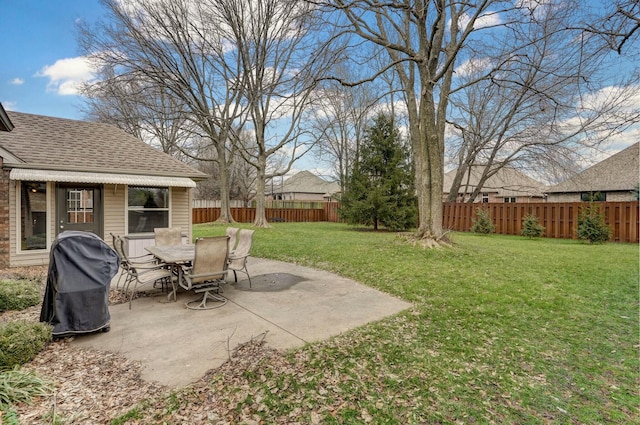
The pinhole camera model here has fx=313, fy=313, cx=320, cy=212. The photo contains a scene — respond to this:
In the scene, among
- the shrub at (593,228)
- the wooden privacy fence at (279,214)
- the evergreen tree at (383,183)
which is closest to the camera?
the shrub at (593,228)

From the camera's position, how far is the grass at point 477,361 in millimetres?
2670

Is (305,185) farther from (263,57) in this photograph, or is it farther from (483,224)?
(483,224)

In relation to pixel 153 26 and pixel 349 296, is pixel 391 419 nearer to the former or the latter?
pixel 349 296

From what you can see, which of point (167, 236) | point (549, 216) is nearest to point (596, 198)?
point (549, 216)

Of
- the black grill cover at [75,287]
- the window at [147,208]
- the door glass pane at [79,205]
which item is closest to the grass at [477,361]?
the black grill cover at [75,287]

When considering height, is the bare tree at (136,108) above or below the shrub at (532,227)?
above

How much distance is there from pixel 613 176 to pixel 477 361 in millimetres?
26124

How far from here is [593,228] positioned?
1262cm

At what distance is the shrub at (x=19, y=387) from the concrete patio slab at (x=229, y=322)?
2.47 feet

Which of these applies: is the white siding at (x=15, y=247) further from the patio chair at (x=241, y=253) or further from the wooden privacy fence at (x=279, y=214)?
the wooden privacy fence at (x=279, y=214)

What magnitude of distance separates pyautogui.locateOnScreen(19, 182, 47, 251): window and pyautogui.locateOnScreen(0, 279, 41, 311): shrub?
413 centimetres

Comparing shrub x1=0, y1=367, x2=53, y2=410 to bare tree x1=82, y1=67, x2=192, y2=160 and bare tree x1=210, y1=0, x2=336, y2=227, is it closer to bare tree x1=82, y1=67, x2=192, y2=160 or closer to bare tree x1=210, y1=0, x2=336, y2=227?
bare tree x1=210, y1=0, x2=336, y2=227

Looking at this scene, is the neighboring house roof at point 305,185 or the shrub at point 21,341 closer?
the shrub at point 21,341

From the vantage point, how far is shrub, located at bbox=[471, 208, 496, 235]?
55.0ft
